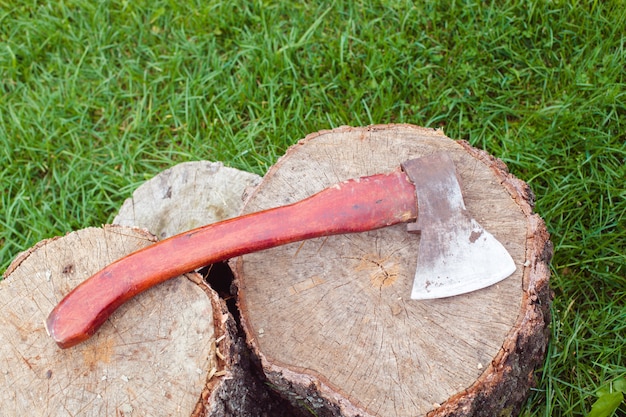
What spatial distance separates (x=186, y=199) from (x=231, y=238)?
91 cm

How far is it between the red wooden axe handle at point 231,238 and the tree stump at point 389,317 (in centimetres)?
18

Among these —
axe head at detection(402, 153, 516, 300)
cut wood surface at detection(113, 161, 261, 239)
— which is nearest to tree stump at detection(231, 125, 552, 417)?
axe head at detection(402, 153, 516, 300)

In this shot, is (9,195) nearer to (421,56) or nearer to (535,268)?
(421,56)

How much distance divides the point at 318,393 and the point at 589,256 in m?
1.78

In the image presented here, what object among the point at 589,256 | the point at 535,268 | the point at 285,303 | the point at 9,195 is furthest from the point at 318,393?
the point at 9,195

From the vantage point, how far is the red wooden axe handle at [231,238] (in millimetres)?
2059

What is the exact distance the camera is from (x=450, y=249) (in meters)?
2.18

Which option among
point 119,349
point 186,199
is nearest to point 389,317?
point 119,349

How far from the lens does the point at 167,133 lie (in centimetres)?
371

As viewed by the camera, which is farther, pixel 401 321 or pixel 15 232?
pixel 15 232

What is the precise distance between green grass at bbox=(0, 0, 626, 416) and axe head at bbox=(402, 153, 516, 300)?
109 centimetres

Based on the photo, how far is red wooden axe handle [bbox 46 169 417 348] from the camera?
81.0 inches

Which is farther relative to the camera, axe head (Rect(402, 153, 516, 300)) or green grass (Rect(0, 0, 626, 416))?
green grass (Rect(0, 0, 626, 416))

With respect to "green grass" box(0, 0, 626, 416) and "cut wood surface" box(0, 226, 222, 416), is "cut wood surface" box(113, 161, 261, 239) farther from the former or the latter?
"cut wood surface" box(0, 226, 222, 416)
